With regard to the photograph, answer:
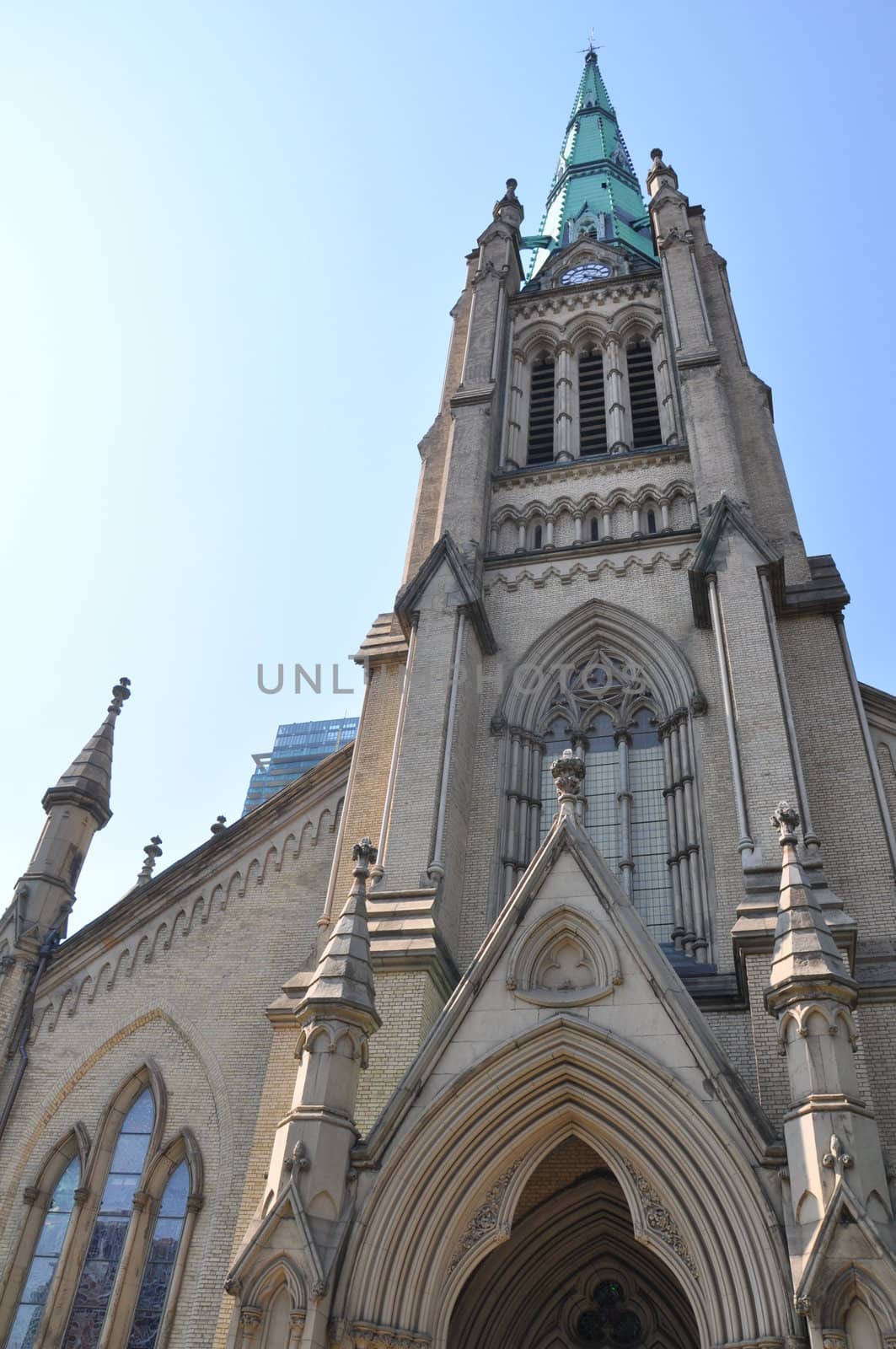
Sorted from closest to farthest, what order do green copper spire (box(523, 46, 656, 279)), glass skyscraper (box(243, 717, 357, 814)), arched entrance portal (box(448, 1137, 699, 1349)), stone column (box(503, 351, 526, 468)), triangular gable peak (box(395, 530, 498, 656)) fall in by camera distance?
arched entrance portal (box(448, 1137, 699, 1349)) → triangular gable peak (box(395, 530, 498, 656)) → stone column (box(503, 351, 526, 468)) → green copper spire (box(523, 46, 656, 279)) → glass skyscraper (box(243, 717, 357, 814))

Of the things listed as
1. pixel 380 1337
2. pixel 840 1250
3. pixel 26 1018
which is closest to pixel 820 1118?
pixel 840 1250

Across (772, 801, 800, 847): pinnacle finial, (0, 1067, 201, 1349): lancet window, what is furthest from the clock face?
(0, 1067, 201, 1349): lancet window

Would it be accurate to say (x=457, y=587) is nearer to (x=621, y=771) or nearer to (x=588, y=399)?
(x=621, y=771)

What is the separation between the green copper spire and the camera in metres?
33.4

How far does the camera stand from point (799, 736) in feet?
51.2

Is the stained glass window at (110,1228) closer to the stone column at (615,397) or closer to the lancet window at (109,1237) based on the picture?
the lancet window at (109,1237)

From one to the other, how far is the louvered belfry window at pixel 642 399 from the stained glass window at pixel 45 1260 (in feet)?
49.4

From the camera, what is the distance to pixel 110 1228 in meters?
13.9

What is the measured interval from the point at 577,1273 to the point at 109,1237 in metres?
5.62

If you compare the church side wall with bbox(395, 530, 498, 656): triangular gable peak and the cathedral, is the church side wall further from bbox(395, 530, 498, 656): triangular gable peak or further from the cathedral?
bbox(395, 530, 498, 656): triangular gable peak

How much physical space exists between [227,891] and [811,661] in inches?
358

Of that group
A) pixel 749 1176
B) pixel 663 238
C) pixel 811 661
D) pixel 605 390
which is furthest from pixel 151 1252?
pixel 663 238

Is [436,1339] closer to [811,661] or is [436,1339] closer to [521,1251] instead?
[521,1251]

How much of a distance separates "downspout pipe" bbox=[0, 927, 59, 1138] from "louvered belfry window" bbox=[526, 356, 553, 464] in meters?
12.4
